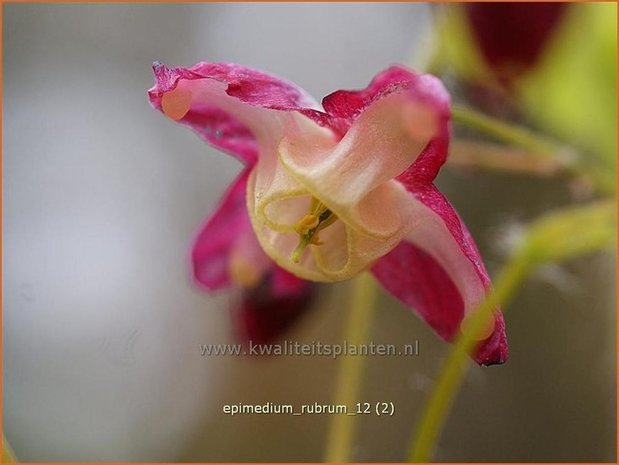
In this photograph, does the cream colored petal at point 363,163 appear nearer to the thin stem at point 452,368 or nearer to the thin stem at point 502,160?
the thin stem at point 452,368

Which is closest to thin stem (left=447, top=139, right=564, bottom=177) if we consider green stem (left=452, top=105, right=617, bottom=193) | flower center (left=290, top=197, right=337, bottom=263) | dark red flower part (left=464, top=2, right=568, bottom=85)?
green stem (left=452, top=105, right=617, bottom=193)

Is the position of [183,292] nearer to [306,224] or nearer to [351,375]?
[351,375]

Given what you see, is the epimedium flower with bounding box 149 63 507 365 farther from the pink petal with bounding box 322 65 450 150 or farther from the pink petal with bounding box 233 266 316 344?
the pink petal with bounding box 233 266 316 344

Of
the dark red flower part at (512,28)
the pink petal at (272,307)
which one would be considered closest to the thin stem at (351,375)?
the pink petal at (272,307)

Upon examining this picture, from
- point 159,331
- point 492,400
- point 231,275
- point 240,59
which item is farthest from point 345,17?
point 231,275

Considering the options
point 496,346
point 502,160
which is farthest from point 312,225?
point 502,160
